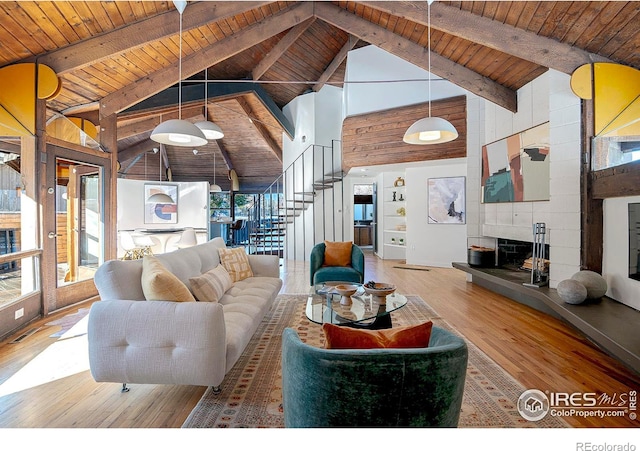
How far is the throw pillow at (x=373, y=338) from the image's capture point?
1.37 m

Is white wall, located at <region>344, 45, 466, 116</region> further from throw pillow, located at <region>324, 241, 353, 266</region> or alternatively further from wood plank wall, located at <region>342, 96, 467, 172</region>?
throw pillow, located at <region>324, 241, 353, 266</region>

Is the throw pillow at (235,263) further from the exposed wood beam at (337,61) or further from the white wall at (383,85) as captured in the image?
the exposed wood beam at (337,61)

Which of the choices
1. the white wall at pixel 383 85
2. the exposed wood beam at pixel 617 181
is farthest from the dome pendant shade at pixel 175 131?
the exposed wood beam at pixel 617 181

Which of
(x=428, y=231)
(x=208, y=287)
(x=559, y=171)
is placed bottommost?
(x=208, y=287)

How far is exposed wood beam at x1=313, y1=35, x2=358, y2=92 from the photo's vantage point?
24.3 ft

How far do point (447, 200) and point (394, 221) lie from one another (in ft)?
6.30

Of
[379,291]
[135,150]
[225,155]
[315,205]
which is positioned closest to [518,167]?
[379,291]

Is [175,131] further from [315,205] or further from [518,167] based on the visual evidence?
[315,205]

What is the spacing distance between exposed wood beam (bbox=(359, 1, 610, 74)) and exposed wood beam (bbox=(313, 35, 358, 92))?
3.34 m

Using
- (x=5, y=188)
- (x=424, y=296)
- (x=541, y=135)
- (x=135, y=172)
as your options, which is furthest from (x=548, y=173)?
(x=135, y=172)

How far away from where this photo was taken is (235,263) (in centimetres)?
403

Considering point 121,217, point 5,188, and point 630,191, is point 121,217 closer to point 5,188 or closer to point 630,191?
point 5,188

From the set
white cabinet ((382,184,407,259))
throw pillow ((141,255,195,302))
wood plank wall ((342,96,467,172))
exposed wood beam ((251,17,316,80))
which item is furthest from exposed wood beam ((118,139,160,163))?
throw pillow ((141,255,195,302))
